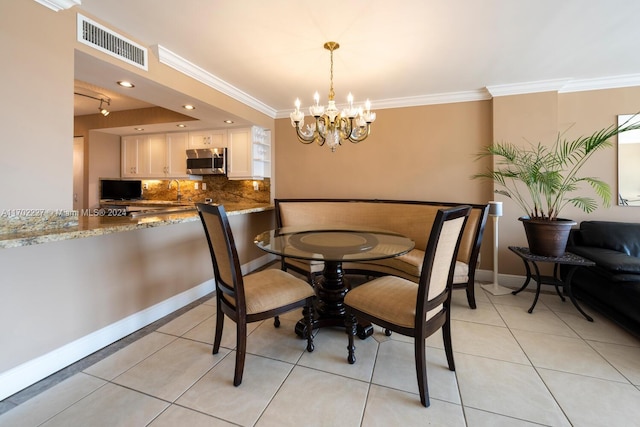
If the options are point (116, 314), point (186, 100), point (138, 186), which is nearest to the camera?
point (116, 314)

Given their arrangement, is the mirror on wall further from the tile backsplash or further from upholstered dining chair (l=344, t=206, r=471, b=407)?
the tile backsplash

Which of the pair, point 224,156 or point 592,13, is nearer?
point 592,13

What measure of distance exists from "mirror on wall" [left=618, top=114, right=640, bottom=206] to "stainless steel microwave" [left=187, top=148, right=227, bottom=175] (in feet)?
16.4

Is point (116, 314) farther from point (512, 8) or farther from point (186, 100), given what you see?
point (512, 8)

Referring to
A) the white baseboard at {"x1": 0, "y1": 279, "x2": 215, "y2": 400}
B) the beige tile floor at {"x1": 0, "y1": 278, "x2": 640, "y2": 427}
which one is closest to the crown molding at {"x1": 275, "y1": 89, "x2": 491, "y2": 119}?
the beige tile floor at {"x1": 0, "y1": 278, "x2": 640, "y2": 427}

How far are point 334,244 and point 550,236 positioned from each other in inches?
84.1

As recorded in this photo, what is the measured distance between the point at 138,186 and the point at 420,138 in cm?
520

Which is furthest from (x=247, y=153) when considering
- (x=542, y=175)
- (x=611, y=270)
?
(x=611, y=270)

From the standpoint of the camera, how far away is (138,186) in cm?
519

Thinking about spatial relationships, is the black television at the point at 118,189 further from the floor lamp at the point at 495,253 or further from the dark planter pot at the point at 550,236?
the dark planter pot at the point at 550,236

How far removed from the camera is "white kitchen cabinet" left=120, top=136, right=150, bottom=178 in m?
4.78

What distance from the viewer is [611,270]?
2.18 m

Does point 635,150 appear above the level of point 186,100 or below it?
below

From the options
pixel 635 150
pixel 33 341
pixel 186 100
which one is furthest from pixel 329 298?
pixel 635 150
